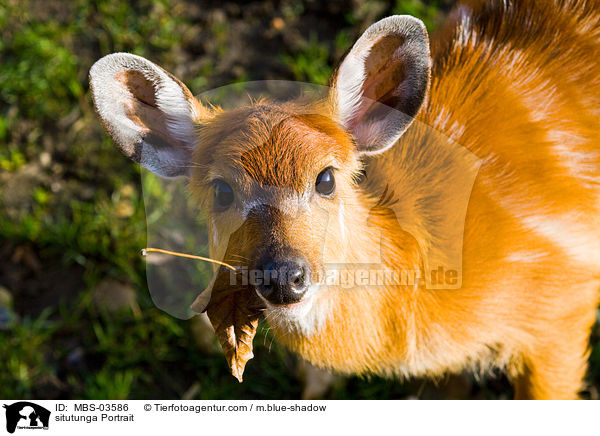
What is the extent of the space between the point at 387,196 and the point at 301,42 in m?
2.00

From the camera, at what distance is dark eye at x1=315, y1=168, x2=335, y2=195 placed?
1.92 m

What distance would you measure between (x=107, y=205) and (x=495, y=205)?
7.60 ft

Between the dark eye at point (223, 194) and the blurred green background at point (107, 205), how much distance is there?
4.73ft

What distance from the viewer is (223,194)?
1.94 meters

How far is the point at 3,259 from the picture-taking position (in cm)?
348

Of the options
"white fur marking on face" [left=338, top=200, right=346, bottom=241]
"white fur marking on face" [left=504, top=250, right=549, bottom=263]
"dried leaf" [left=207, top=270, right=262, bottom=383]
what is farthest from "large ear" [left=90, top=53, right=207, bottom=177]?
"white fur marking on face" [left=504, top=250, right=549, bottom=263]

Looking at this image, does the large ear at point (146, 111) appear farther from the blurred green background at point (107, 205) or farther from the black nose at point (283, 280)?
the blurred green background at point (107, 205)

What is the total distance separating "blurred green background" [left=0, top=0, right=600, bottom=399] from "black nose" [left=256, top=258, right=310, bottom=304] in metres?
1.42
